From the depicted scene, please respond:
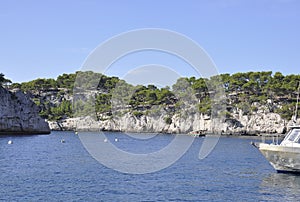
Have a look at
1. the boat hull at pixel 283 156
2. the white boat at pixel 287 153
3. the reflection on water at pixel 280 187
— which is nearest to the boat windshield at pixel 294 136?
the white boat at pixel 287 153

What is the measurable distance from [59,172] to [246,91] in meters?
92.7

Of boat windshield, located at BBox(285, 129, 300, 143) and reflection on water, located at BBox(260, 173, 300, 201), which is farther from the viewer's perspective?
boat windshield, located at BBox(285, 129, 300, 143)

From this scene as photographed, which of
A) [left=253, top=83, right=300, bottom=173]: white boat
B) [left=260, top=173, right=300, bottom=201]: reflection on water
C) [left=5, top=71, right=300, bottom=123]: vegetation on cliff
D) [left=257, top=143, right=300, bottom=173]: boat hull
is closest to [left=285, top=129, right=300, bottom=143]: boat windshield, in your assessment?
[left=253, top=83, right=300, bottom=173]: white boat

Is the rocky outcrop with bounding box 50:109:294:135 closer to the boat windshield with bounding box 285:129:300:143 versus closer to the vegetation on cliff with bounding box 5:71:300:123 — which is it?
the vegetation on cliff with bounding box 5:71:300:123

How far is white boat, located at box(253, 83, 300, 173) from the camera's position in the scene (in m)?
34.1

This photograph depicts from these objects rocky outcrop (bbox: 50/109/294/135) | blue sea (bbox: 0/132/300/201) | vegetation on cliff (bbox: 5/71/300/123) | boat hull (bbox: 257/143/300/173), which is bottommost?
blue sea (bbox: 0/132/300/201)

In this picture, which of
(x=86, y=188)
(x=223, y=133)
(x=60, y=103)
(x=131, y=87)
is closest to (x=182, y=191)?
(x=86, y=188)

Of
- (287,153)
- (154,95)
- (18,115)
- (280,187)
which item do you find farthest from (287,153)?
(154,95)

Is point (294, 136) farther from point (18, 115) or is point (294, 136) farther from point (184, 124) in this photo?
point (184, 124)

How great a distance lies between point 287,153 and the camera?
1348 inches

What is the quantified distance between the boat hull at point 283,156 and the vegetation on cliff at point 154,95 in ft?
261

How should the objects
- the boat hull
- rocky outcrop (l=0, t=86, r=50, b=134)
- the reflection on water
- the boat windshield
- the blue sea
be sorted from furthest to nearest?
1. rocky outcrop (l=0, t=86, r=50, b=134)
2. the boat windshield
3. the boat hull
4. the reflection on water
5. the blue sea

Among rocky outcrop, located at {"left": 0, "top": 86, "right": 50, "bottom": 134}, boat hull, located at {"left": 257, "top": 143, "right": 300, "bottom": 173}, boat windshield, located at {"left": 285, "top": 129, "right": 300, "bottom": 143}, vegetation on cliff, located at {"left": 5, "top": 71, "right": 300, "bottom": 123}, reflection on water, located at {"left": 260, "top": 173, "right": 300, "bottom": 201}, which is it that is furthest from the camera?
vegetation on cliff, located at {"left": 5, "top": 71, "right": 300, "bottom": 123}

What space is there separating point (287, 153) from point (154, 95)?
330 ft
